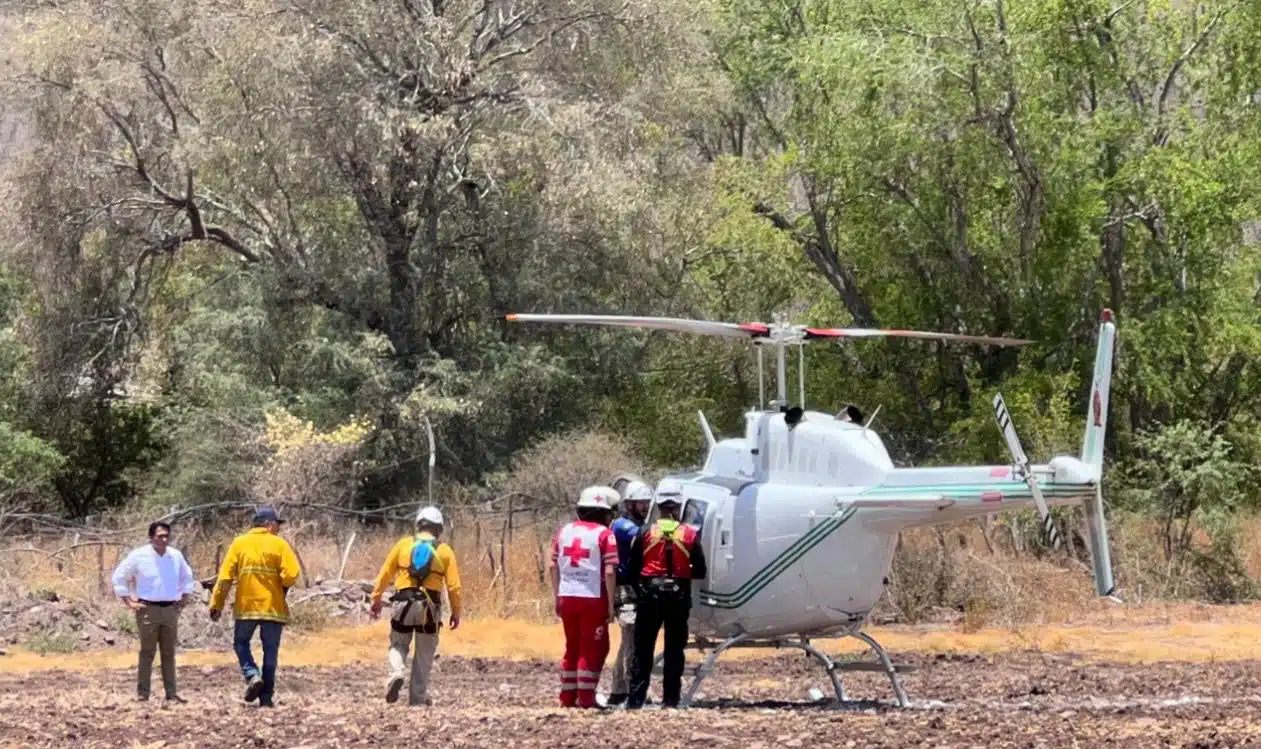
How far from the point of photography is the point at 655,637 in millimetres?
15078

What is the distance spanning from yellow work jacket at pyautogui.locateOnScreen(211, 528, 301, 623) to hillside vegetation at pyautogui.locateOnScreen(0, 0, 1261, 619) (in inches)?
699

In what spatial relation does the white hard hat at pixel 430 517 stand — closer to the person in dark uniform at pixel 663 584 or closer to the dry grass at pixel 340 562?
the person in dark uniform at pixel 663 584

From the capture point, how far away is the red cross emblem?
48.0 ft

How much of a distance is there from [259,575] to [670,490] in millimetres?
3557

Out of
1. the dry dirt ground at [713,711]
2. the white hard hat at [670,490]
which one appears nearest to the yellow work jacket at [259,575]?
the dry dirt ground at [713,711]

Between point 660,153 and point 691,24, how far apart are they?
2696mm

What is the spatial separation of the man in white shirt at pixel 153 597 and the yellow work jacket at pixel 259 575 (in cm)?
99

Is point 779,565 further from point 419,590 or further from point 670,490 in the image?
point 419,590

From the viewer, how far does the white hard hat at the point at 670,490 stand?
15.7 m

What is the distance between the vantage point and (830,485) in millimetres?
15086

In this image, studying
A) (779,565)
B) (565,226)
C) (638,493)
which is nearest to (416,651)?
(638,493)

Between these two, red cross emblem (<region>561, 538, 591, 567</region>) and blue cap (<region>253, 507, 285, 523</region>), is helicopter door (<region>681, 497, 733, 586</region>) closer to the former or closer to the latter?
red cross emblem (<region>561, 538, 591, 567</region>)

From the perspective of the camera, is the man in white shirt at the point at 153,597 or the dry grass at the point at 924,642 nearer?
the man in white shirt at the point at 153,597

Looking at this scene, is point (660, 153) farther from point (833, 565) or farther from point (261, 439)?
point (833, 565)
